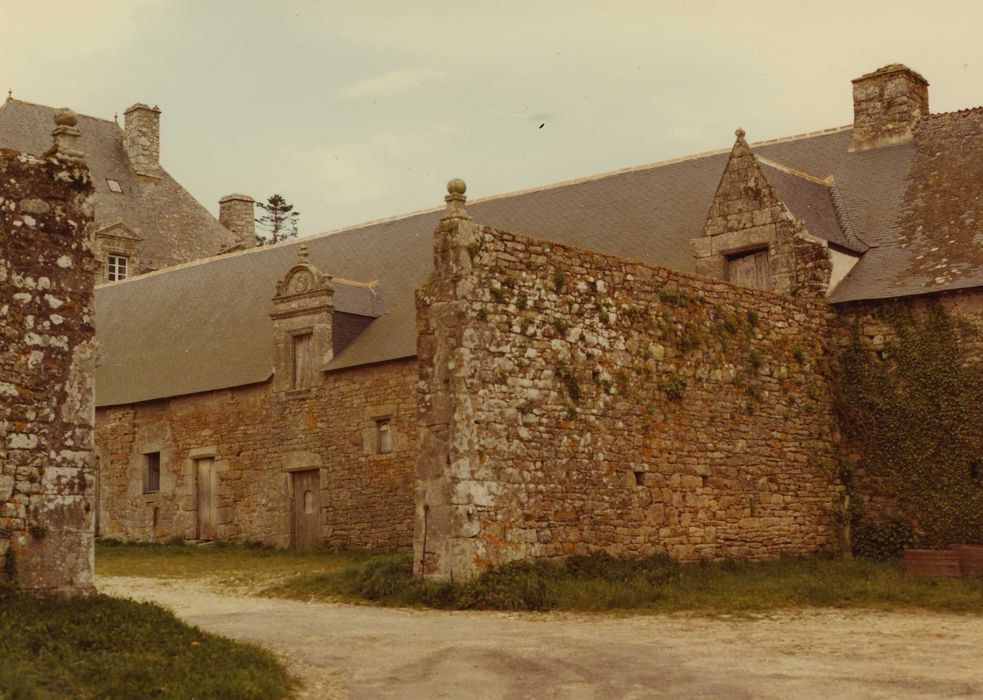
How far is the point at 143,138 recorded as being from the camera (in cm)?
4034

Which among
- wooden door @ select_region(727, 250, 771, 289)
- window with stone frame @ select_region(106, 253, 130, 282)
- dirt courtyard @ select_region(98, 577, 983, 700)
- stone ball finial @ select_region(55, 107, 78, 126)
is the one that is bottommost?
dirt courtyard @ select_region(98, 577, 983, 700)

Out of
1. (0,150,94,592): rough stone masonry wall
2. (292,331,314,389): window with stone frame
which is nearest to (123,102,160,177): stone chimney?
(292,331,314,389): window with stone frame

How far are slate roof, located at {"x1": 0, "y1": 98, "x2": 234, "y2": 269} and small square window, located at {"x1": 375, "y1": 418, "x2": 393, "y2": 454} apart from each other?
17461 mm

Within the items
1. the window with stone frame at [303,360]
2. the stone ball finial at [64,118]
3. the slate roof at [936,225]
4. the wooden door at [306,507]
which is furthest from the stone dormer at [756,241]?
the stone ball finial at [64,118]

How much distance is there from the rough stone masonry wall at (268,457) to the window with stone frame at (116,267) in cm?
1050

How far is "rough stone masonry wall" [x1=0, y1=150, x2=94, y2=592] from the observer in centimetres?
898

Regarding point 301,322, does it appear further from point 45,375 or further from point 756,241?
point 45,375

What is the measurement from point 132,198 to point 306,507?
19.0 m

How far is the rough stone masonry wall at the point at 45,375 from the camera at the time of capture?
8.98 m

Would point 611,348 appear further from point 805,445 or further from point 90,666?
point 90,666

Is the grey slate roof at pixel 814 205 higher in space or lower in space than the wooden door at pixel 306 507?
higher

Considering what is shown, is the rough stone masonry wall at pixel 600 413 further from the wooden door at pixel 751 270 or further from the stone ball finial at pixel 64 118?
the stone ball finial at pixel 64 118

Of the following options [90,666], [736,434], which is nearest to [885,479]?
[736,434]

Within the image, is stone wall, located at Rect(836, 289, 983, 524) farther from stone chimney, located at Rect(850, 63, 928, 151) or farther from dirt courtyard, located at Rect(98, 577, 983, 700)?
dirt courtyard, located at Rect(98, 577, 983, 700)
